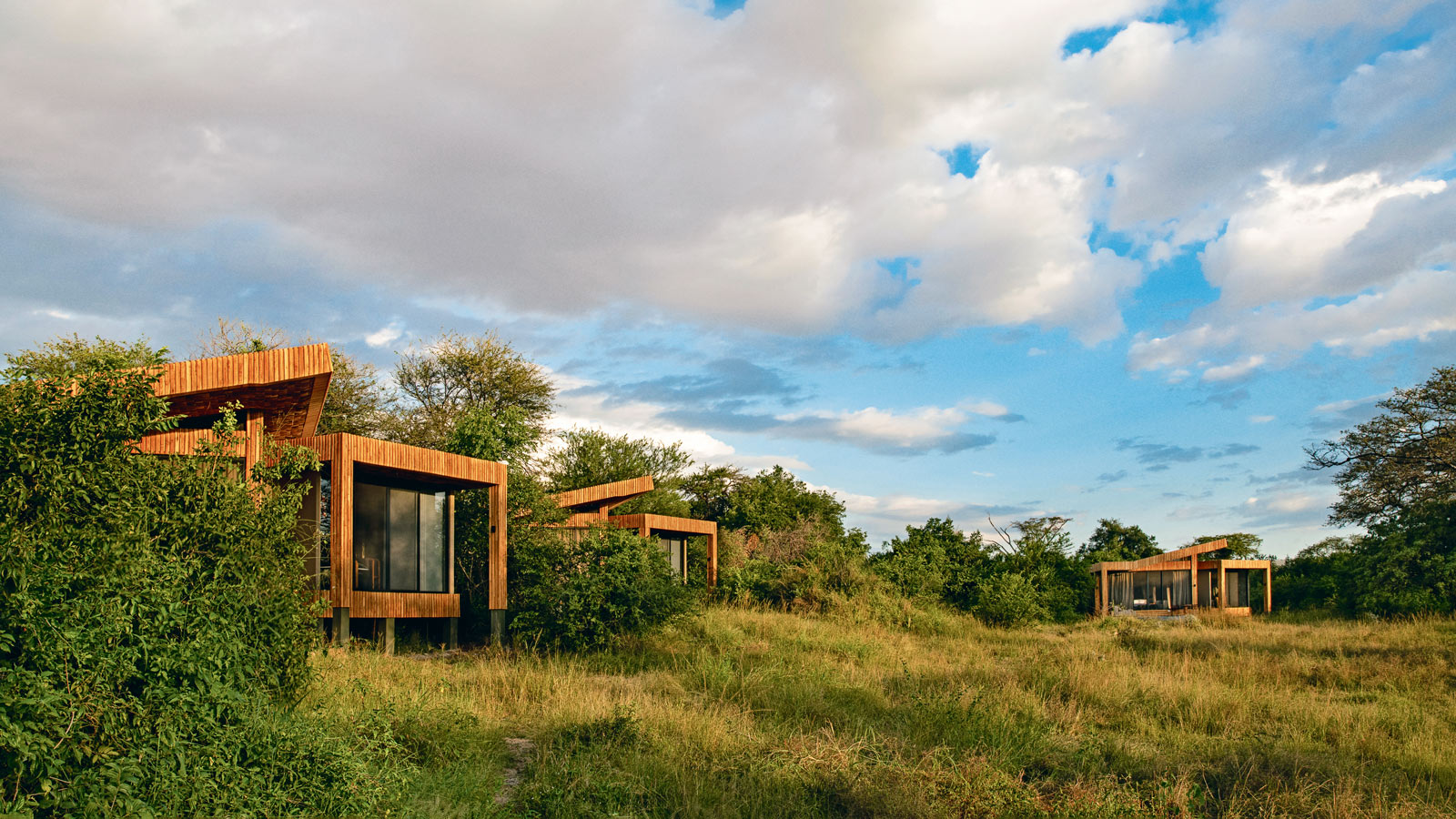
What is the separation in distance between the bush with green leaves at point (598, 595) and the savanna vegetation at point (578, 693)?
0.06 m

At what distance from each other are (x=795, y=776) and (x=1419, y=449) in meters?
23.3

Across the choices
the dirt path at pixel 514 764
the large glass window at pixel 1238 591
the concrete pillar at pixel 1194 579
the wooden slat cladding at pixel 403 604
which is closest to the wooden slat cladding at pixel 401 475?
the wooden slat cladding at pixel 403 604

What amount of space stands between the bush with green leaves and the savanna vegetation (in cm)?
6

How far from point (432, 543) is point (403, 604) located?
213 cm

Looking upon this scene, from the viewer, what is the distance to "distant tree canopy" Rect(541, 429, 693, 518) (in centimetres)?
3478

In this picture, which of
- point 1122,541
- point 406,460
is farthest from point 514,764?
point 1122,541

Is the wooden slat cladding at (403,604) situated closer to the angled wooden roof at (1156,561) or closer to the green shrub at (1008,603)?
the green shrub at (1008,603)

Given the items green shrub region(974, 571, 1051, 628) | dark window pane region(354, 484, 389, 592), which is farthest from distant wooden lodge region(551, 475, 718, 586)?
green shrub region(974, 571, 1051, 628)

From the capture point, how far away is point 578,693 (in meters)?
9.81

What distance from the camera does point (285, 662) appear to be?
676cm

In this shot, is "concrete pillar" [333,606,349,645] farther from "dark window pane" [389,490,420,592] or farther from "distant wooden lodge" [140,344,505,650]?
"dark window pane" [389,490,420,592]

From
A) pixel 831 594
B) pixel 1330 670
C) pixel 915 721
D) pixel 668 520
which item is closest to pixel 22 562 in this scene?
pixel 915 721

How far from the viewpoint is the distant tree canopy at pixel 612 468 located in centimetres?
3478

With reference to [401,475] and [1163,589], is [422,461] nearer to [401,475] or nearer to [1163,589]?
[401,475]
